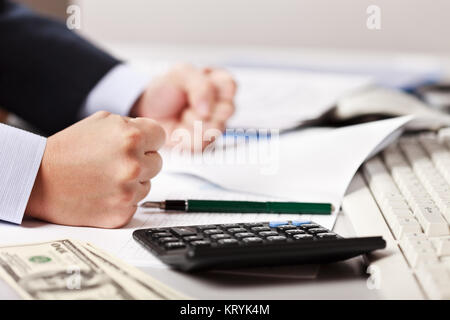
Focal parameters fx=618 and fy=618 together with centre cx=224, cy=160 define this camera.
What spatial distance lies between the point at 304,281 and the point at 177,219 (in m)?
0.17

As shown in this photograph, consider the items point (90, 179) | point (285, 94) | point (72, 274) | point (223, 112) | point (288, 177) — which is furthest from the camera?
point (285, 94)

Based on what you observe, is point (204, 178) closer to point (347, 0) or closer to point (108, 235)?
point (108, 235)

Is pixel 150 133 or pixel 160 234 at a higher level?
pixel 150 133

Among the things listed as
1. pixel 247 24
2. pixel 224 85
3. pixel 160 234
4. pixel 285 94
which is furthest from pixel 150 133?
pixel 247 24

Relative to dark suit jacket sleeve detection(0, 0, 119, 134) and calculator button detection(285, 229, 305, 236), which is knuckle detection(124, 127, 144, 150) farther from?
dark suit jacket sleeve detection(0, 0, 119, 134)

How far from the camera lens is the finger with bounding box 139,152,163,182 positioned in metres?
0.53

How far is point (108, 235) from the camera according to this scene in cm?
49

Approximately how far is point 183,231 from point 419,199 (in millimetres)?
217

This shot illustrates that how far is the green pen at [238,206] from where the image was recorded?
56 centimetres

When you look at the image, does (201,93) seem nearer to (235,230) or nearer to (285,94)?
(285,94)

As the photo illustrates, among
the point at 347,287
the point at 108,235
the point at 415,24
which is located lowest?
the point at 347,287

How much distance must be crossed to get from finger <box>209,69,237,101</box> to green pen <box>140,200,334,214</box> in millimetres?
302

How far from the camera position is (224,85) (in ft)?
2.81

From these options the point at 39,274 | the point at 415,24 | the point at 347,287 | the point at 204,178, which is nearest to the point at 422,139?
the point at 204,178
